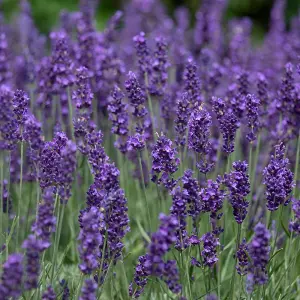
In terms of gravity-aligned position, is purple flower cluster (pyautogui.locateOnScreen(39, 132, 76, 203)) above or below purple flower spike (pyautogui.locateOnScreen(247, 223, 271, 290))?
above

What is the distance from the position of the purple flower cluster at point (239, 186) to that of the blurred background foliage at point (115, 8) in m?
7.86

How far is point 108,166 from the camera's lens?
2.75 metres

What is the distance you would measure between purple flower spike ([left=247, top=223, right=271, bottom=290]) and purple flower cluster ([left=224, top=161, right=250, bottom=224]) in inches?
11.9

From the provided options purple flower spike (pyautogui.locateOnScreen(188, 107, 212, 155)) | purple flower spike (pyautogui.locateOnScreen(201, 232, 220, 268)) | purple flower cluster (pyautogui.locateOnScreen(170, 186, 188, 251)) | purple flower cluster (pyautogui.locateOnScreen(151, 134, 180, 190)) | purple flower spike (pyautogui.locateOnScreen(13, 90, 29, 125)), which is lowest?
purple flower spike (pyautogui.locateOnScreen(201, 232, 220, 268))

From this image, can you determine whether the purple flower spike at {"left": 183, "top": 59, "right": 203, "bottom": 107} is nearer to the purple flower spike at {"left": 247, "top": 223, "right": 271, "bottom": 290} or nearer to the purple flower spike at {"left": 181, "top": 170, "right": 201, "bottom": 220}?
the purple flower spike at {"left": 181, "top": 170, "right": 201, "bottom": 220}

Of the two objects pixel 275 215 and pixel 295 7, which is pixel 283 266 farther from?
pixel 295 7

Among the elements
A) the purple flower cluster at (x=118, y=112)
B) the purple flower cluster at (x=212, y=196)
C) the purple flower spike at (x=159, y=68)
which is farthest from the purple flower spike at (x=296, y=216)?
the purple flower spike at (x=159, y=68)

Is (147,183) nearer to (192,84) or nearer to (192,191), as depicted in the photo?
(192,84)

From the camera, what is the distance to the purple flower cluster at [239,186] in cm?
278

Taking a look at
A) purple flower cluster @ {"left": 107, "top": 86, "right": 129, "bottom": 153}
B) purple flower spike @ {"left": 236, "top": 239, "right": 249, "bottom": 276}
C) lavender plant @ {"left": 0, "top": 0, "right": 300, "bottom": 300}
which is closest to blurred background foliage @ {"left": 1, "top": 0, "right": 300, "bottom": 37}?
lavender plant @ {"left": 0, "top": 0, "right": 300, "bottom": 300}

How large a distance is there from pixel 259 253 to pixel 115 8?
397 inches

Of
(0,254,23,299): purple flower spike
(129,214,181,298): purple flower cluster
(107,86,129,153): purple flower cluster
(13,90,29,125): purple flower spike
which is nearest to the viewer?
(0,254,23,299): purple flower spike

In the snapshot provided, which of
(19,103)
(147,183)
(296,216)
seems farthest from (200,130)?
(147,183)

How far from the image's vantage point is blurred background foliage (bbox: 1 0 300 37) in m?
10.8
